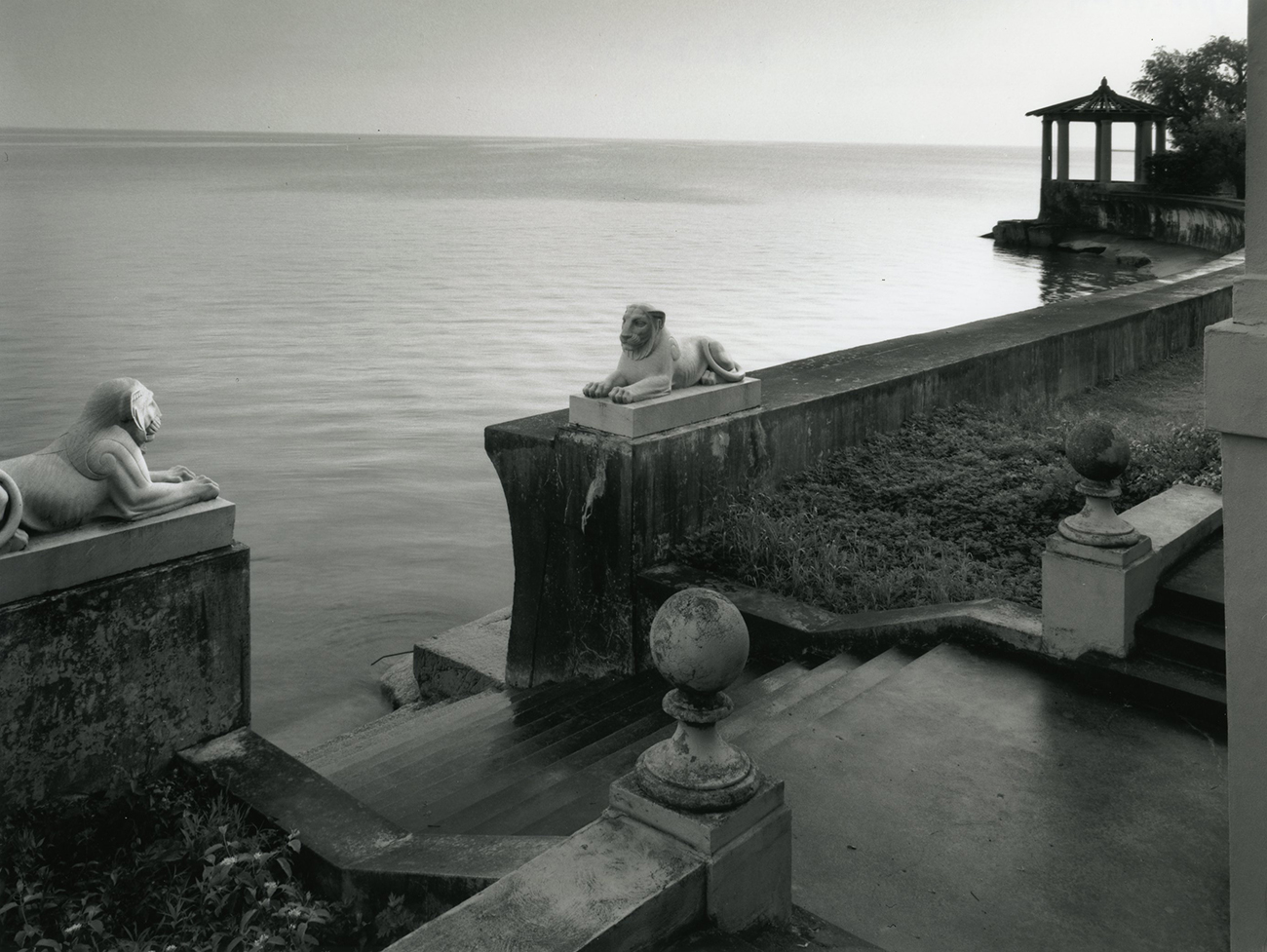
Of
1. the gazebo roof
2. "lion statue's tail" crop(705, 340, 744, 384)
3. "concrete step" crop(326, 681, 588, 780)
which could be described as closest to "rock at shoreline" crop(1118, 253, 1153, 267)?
the gazebo roof

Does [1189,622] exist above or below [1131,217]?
below

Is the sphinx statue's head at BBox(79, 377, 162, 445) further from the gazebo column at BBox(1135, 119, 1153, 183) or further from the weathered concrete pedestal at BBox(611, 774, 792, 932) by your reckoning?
the gazebo column at BBox(1135, 119, 1153, 183)

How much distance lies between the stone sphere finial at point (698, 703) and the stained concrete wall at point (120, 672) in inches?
102

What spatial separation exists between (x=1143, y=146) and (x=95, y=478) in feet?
147

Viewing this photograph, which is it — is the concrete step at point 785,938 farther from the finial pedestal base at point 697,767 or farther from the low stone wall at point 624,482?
the low stone wall at point 624,482

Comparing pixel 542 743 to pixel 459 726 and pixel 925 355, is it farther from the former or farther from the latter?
pixel 925 355

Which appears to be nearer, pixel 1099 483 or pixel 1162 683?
pixel 1162 683

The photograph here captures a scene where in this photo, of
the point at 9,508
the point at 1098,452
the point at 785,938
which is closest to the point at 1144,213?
the point at 1098,452

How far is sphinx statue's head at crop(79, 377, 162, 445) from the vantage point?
5.32 meters

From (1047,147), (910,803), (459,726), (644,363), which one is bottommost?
(459,726)

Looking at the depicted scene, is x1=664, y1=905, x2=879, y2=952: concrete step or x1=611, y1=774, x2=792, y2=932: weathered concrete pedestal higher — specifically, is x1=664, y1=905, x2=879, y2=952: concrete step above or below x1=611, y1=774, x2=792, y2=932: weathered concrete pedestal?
below

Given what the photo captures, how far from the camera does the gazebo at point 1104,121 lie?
41.7 meters

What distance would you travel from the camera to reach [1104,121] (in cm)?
4172

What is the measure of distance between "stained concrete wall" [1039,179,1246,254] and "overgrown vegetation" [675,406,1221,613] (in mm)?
29454
